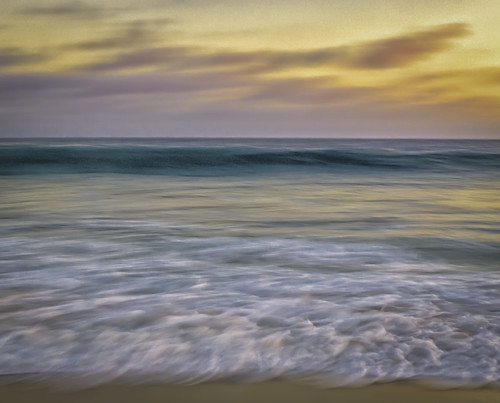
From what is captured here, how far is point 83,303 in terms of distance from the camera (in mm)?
2811

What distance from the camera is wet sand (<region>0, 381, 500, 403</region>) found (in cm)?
181

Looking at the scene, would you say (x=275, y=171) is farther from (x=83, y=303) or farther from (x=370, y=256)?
(x=83, y=303)

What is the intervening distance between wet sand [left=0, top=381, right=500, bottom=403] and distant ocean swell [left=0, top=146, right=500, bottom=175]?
14757 mm

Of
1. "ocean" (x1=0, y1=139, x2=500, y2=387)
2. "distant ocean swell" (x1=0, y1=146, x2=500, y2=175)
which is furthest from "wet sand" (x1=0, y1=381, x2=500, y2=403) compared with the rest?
"distant ocean swell" (x1=0, y1=146, x2=500, y2=175)

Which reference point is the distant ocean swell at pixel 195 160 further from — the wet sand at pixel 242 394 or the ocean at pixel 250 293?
the wet sand at pixel 242 394

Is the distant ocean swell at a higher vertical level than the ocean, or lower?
higher

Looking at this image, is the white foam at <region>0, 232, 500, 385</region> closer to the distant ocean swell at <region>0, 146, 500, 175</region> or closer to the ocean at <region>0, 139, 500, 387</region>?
the ocean at <region>0, 139, 500, 387</region>

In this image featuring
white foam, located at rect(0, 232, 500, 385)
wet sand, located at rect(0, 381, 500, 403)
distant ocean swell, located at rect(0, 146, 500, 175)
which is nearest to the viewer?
wet sand, located at rect(0, 381, 500, 403)

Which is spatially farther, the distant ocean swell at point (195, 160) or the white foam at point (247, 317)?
the distant ocean swell at point (195, 160)

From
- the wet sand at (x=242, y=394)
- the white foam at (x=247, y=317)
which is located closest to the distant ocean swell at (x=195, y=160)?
the white foam at (x=247, y=317)

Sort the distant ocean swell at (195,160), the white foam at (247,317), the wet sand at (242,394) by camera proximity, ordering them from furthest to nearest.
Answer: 1. the distant ocean swell at (195,160)
2. the white foam at (247,317)
3. the wet sand at (242,394)

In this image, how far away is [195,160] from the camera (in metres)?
18.5

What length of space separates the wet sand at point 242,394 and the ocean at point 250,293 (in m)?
0.05

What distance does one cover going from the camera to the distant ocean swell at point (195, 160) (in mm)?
16984
